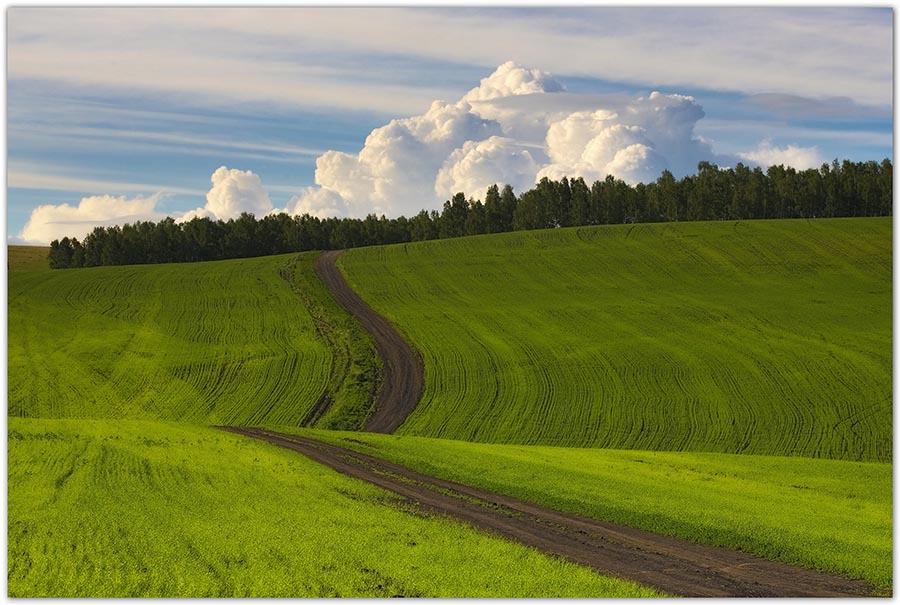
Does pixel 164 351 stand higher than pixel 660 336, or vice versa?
pixel 660 336

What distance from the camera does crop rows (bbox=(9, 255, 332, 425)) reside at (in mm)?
44469

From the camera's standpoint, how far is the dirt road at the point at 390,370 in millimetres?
43594

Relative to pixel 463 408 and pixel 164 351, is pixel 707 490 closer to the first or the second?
pixel 463 408

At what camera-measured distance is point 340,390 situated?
4728 centimetres

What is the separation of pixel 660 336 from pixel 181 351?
3177cm

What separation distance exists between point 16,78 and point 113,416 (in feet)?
78.4

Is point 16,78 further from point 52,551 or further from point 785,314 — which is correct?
point 785,314

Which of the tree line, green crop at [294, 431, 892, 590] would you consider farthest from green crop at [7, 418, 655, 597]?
the tree line

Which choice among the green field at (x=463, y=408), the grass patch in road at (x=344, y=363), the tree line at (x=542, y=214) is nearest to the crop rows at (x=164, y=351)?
the green field at (x=463, y=408)

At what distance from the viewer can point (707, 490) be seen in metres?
28.1

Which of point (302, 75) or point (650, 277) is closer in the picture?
point (302, 75)

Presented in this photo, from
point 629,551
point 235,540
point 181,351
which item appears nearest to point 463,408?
point 181,351

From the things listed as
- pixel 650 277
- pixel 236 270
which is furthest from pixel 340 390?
pixel 236 270

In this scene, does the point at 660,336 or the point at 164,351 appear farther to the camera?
the point at 660,336
